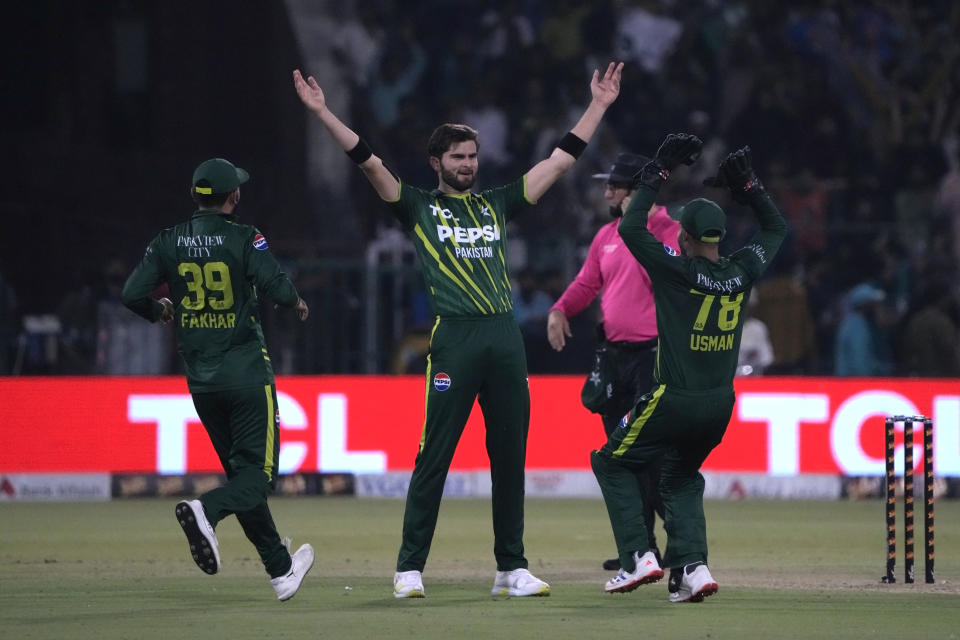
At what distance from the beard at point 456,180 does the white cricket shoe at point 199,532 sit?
2.03 metres

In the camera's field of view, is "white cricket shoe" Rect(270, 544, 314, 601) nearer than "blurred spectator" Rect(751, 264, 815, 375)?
Yes

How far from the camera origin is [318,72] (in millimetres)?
20250

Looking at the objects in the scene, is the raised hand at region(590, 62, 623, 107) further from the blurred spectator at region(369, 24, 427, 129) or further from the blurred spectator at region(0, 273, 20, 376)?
the blurred spectator at region(369, 24, 427, 129)

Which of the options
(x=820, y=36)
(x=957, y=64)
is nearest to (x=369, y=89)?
(x=820, y=36)

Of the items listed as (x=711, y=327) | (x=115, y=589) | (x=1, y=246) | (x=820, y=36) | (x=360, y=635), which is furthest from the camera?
(x=820, y=36)

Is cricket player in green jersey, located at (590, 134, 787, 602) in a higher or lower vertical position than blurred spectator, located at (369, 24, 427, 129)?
lower

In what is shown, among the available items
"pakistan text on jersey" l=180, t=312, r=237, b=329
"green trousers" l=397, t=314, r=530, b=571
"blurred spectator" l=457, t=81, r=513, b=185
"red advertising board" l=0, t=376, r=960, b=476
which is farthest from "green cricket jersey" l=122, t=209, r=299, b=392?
"blurred spectator" l=457, t=81, r=513, b=185

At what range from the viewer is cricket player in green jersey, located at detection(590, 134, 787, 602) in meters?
8.52

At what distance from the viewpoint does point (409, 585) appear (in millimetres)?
8883

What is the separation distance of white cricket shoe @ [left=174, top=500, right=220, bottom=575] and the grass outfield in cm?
27

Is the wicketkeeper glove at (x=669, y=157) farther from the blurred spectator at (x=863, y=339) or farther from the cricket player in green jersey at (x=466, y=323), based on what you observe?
the blurred spectator at (x=863, y=339)

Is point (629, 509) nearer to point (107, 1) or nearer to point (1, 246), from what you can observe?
point (1, 246)

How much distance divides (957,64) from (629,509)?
11998 millimetres

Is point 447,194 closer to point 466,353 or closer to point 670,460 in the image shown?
point 466,353
